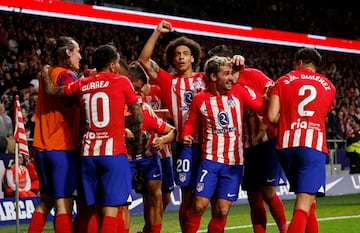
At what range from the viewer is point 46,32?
66.1ft

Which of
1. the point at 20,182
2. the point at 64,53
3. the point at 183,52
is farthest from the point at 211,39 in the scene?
the point at 64,53

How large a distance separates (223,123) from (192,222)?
3.36 ft

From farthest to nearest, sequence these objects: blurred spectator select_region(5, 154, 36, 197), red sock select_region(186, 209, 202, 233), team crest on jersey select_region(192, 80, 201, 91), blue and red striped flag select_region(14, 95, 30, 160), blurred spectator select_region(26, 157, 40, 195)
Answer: blurred spectator select_region(26, 157, 40, 195) → blurred spectator select_region(5, 154, 36, 197) → blue and red striped flag select_region(14, 95, 30, 160) → team crest on jersey select_region(192, 80, 201, 91) → red sock select_region(186, 209, 202, 233)

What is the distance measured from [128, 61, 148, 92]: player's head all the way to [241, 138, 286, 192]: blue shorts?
4.29ft

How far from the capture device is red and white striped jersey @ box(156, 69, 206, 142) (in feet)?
25.6

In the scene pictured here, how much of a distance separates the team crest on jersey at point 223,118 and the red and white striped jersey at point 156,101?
1047mm

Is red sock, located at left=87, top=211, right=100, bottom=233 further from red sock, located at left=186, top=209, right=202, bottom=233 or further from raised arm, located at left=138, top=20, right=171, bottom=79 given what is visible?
raised arm, located at left=138, top=20, right=171, bottom=79

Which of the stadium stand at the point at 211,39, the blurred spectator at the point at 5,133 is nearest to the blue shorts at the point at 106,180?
the stadium stand at the point at 211,39

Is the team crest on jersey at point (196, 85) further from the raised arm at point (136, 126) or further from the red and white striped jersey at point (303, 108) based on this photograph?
the red and white striped jersey at point (303, 108)

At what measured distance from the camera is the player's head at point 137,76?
25.6 feet

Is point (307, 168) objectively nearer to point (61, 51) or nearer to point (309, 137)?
point (309, 137)

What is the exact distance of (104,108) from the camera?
646 cm

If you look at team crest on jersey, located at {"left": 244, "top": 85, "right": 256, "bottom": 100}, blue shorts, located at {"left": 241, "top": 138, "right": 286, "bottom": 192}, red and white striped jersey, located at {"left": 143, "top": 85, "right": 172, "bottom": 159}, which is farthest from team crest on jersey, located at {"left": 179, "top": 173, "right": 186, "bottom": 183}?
team crest on jersey, located at {"left": 244, "top": 85, "right": 256, "bottom": 100}

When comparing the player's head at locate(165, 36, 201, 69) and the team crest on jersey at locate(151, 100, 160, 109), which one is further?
the team crest on jersey at locate(151, 100, 160, 109)
